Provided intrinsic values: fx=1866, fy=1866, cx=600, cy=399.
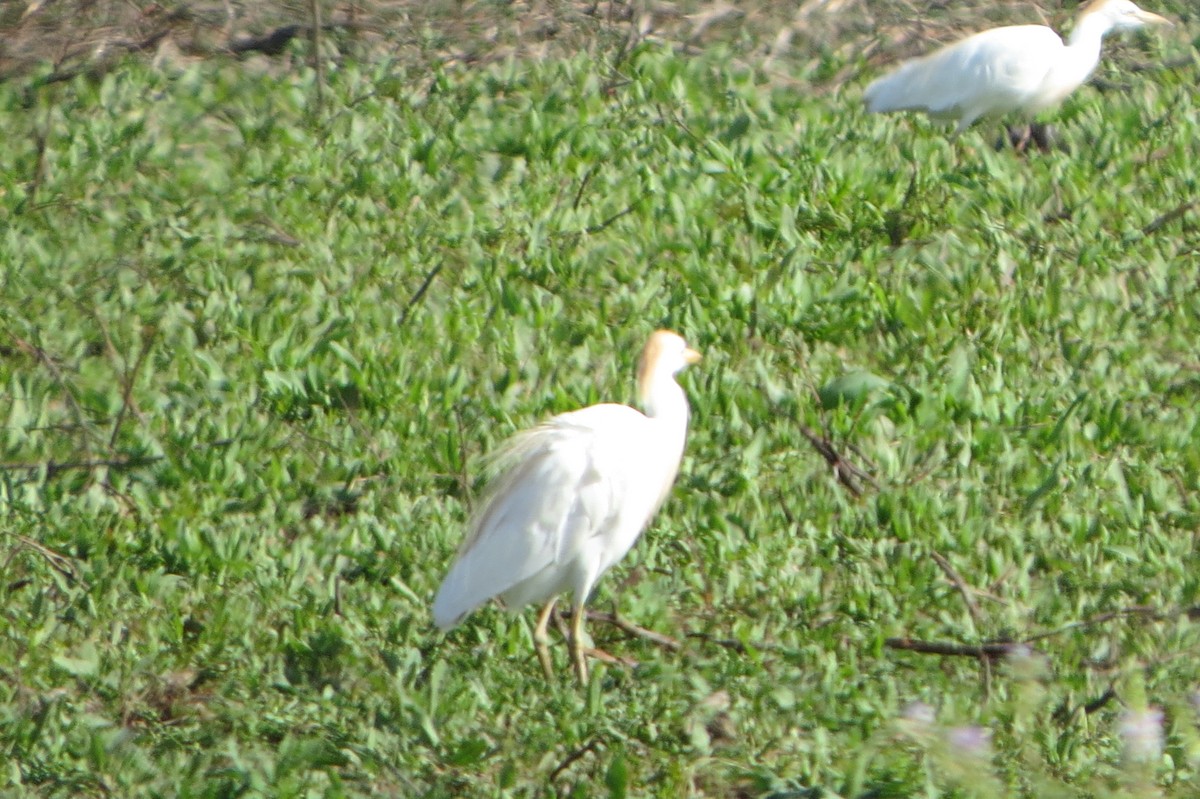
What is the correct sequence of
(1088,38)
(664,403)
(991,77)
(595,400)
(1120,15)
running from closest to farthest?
(664,403) < (595,400) < (991,77) < (1088,38) < (1120,15)

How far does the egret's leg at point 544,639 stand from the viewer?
4539mm

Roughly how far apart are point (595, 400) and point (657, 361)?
0.77 meters

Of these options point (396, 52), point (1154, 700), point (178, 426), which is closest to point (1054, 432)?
point (1154, 700)

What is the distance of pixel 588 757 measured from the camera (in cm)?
416

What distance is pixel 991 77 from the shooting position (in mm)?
7379

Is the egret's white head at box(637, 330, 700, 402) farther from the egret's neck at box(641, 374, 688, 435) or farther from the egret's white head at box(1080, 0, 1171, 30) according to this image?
the egret's white head at box(1080, 0, 1171, 30)

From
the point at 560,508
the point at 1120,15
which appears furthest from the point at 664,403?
the point at 1120,15

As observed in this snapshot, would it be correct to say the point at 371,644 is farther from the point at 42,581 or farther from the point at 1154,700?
the point at 1154,700

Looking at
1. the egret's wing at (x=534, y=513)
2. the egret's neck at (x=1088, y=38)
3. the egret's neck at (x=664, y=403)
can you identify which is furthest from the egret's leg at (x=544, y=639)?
the egret's neck at (x=1088, y=38)

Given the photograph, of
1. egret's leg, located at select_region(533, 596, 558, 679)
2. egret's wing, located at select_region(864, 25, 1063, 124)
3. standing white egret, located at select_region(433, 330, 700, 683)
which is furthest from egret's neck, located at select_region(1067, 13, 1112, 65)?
egret's leg, located at select_region(533, 596, 558, 679)

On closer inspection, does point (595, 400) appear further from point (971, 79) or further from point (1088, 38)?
Answer: point (1088, 38)

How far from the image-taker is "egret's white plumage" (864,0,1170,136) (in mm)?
7414

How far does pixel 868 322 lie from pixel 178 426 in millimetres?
2251

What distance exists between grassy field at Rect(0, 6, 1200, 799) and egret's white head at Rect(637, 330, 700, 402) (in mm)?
441
